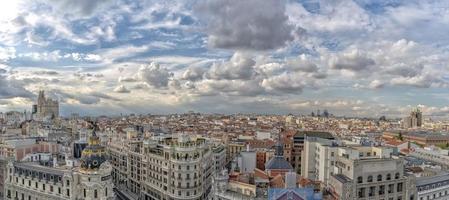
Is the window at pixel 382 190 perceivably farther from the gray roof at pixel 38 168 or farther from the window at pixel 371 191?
the gray roof at pixel 38 168

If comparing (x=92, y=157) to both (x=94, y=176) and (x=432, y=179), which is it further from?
(x=432, y=179)

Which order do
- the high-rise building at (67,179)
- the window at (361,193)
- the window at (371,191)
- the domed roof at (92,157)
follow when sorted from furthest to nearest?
1. the domed roof at (92,157)
2. the high-rise building at (67,179)
3. the window at (371,191)
4. the window at (361,193)

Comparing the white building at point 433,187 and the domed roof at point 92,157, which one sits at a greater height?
the domed roof at point 92,157

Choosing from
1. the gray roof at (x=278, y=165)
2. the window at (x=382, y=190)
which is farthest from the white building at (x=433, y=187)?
the gray roof at (x=278, y=165)

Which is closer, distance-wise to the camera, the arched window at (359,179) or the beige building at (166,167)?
the arched window at (359,179)

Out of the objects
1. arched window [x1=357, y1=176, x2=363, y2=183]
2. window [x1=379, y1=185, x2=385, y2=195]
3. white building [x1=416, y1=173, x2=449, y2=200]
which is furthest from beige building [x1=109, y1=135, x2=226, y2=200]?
white building [x1=416, y1=173, x2=449, y2=200]

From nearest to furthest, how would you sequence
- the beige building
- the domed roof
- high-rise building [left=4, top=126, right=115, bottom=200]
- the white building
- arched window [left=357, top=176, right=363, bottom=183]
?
arched window [left=357, top=176, right=363, bottom=183]
the white building
high-rise building [left=4, top=126, right=115, bottom=200]
the domed roof
the beige building

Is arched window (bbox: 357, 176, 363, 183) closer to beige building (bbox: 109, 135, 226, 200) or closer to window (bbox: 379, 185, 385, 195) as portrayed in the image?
window (bbox: 379, 185, 385, 195)

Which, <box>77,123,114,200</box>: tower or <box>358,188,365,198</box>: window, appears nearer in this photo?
<box>358,188,365,198</box>: window

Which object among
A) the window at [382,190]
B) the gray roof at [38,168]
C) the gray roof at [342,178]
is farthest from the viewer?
the gray roof at [38,168]

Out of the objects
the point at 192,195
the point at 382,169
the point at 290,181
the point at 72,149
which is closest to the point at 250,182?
the point at 290,181

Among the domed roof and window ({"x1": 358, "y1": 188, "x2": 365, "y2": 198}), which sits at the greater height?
the domed roof
